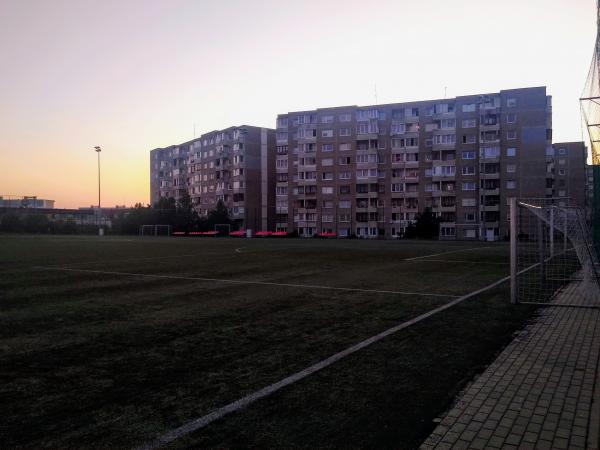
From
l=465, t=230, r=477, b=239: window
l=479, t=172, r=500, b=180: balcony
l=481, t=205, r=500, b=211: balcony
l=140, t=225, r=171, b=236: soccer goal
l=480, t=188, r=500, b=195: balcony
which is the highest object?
l=479, t=172, r=500, b=180: balcony

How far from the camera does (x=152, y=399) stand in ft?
16.8

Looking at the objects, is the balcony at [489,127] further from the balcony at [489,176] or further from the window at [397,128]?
the window at [397,128]

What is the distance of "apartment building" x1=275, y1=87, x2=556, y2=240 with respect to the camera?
7956 centimetres

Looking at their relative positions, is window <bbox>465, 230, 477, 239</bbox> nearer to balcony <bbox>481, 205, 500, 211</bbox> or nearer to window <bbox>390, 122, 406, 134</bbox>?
balcony <bbox>481, 205, 500, 211</bbox>

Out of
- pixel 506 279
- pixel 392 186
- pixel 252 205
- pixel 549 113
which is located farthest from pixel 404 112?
pixel 506 279

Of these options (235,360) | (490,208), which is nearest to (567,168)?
(490,208)

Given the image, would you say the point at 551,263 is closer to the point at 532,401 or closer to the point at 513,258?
the point at 513,258

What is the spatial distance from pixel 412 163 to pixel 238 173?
39.3 m

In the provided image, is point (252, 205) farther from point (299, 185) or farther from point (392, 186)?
point (392, 186)

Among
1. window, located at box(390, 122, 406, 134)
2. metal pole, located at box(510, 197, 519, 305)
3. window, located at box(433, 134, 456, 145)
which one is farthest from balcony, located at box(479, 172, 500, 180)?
metal pole, located at box(510, 197, 519, 305)

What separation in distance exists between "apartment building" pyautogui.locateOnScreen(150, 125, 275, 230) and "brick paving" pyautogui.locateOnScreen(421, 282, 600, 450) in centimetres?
9749

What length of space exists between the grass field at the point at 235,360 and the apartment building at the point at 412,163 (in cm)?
7029

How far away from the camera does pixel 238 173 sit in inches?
4141

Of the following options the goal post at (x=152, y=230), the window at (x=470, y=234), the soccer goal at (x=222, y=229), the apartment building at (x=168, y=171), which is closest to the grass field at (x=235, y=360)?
the window at (x=470, y=234)
